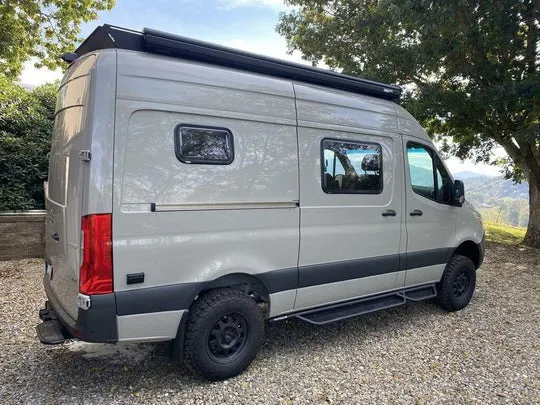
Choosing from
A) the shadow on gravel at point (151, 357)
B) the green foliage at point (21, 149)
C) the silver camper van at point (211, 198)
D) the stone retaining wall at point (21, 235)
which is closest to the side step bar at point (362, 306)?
the silver camper van at point (211, 198)

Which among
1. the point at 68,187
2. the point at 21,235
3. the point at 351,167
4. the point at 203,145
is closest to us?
the point at 68,187

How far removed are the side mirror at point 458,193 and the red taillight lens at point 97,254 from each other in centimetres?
398

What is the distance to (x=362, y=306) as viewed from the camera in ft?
13.3

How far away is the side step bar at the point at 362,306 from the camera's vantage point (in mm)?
3684

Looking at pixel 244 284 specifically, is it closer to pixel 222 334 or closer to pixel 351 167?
pixel 222 334

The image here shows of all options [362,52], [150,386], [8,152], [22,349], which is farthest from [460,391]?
[362,52]

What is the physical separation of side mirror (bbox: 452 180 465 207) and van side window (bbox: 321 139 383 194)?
1231 millimetres

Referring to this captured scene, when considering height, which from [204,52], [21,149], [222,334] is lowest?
[222,334]

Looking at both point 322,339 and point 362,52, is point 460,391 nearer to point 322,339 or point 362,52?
A: point 322,339

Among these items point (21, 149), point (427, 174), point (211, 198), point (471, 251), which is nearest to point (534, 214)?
point (471, 251)

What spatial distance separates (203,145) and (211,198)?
42 cm

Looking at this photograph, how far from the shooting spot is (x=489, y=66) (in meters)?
7.82

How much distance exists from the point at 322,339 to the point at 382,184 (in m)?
1.76

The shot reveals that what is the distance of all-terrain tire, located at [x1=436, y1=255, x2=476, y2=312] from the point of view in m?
4.84
